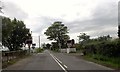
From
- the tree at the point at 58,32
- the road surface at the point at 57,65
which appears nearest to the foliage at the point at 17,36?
the road surface at the point at 57,65

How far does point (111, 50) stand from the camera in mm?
28188

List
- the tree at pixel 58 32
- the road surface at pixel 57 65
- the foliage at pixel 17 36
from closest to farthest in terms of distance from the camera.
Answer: the road surface at pixel 57 65 → the foliage at pixel 17 36 → the tree at pixel 58 32

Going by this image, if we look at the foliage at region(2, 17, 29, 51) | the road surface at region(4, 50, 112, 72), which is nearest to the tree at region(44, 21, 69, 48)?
the foliage at region(2, 17, 29, 51)

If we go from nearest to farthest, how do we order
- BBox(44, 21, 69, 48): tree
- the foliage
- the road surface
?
the road surface → the foliage → BBox(44, 21, 69, 48): tree

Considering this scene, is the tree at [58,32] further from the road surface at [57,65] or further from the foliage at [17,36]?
the road surface at [57,65]

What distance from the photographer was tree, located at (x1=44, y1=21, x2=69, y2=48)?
12462 centimetres

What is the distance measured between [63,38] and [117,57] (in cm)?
9738

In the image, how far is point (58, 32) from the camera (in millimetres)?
125250

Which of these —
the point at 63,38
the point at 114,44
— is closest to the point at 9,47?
the point at 114,44

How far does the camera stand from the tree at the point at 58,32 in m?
125

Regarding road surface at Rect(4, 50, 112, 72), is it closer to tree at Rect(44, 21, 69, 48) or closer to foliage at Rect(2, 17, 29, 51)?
foliage at Rect(2, 17, 29, 51)

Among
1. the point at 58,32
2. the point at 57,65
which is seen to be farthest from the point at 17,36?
the point at 58,32

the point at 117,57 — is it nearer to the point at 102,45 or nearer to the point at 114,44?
the point at 114,44

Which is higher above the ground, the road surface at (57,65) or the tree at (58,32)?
the tree at (58,32)
